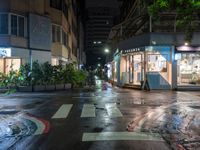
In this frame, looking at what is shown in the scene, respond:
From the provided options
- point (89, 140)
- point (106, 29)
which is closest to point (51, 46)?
point (89, 140)

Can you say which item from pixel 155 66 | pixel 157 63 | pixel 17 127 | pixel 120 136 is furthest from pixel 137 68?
pixel 120 136

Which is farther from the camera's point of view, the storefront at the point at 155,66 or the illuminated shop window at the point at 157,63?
the illuminated shop window at the point at 157,63

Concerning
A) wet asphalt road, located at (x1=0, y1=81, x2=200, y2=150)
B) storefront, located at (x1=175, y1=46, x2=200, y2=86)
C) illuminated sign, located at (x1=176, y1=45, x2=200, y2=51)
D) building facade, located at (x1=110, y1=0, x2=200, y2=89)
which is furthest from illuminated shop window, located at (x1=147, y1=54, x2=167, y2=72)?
wet asphalt road, located at (x1=0, y1=81, x2=200, y2=150)

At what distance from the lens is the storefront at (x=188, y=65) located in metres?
30.0

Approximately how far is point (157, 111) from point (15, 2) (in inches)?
813

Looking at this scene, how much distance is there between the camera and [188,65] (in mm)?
30469

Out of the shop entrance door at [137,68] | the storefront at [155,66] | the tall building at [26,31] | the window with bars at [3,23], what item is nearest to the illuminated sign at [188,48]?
the storefront at [155,66]

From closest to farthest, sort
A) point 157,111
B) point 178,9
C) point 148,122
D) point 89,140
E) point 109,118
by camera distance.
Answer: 1. point 89,140
2. point 178,9
3. point 148,122
4. point 109,118
5. point 157,111

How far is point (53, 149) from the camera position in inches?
324

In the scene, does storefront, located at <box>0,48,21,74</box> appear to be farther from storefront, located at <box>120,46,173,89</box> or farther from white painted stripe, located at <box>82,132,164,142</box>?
white painted stripe, located at <box>82,132,164,142</box>

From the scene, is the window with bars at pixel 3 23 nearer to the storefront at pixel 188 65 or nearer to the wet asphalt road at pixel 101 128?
the storefront at pixel 188 65

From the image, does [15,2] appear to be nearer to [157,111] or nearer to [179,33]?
[179,33]

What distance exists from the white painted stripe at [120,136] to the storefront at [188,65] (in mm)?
20955

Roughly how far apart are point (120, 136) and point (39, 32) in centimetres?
2627
